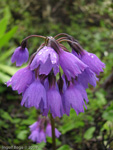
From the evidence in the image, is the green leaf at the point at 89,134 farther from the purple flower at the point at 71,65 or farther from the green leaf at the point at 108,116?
Result: the purple flower at the point at 71,65

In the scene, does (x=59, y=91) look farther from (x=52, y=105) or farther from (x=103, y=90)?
(x=103, y=90)

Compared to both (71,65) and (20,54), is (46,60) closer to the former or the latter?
(71,65)

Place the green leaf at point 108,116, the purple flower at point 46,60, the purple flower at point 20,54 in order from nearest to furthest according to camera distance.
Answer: the purple flower at point 46,60
the purple flower at point 20,54
the green leaf at point 108,116

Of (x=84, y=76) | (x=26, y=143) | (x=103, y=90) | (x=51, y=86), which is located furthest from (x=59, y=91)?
(x=103, y=90)

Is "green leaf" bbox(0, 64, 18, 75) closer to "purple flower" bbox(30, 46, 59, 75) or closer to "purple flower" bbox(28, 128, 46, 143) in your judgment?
"purple flower" bbox(28, 128, 46, 143)

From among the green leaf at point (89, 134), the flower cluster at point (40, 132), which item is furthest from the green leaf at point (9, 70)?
the green leaf at point (89, 134)

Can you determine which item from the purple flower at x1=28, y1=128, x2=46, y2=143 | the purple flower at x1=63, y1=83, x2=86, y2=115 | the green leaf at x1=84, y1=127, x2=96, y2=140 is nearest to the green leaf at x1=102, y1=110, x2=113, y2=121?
the green leaf at x1=84, y1=127, x2=96, y2=140

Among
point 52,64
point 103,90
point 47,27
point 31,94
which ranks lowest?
point 103,90

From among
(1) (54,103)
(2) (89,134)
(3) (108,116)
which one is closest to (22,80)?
(1) (54,103)
